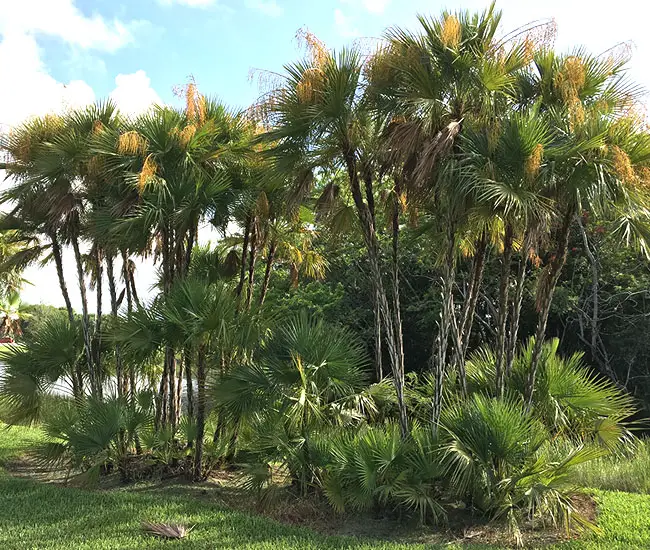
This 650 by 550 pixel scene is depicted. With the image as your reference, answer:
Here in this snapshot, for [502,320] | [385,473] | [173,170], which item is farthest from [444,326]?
[173,170]

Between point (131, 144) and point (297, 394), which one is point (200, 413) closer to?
point (297, 394)

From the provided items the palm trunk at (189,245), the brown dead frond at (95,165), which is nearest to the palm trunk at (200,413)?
the palm trunk at (189,245)

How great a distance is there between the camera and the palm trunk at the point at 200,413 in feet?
25.8

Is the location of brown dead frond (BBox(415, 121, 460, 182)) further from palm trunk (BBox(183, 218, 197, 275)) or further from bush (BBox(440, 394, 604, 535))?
palm trunk (BBox(183, 218, 197, 275))

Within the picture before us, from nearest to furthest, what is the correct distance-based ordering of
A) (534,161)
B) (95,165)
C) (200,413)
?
(534,161) → (200,413) → (95,165)

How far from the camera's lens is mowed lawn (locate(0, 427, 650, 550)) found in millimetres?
5457

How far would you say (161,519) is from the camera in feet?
20.3

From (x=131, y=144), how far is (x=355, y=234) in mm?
3566

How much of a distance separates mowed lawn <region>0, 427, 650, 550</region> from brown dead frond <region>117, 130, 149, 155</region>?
15.0ft

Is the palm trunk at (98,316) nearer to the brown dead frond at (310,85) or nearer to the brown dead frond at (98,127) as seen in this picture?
the brown dead frond at (98,127)

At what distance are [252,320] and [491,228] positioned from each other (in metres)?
3.33

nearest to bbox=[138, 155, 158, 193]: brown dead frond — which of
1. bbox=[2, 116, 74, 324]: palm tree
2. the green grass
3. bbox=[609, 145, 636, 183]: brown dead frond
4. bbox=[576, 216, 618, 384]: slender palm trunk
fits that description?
bbox=[2, 116, 74, 324]: palm tree

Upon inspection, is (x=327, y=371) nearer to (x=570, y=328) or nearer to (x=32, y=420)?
(x=32, y=420)

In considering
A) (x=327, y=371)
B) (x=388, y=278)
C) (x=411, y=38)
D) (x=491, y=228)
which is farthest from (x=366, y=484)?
(x=388, y=278)
